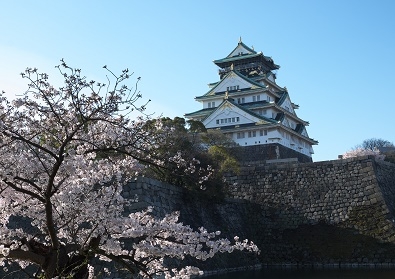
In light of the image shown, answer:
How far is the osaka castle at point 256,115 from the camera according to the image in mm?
32816

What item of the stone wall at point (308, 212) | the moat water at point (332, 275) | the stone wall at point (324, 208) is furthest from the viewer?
the stone wall at point (324, 208)

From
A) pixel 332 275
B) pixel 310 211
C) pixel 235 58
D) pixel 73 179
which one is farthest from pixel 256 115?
pixel 73 179

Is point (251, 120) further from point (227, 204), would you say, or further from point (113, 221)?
point (113, 221)

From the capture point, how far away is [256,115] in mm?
32812

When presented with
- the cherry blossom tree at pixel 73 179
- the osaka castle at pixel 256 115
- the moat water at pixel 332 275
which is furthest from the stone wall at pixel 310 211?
the osaka castle at pixel 256 115

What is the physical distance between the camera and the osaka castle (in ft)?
108

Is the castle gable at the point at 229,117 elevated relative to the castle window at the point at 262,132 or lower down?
elevated

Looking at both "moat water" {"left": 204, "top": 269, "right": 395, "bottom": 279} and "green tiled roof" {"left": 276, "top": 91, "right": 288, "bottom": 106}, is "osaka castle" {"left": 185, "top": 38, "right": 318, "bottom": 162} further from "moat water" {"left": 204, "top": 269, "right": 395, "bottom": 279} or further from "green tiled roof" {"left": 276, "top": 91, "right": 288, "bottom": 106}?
"moat water" {"left": 204, "top": 269, "right": 395, "bottom": 279}

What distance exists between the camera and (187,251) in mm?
4699

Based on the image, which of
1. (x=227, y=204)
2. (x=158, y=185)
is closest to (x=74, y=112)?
(x=158, y=185)

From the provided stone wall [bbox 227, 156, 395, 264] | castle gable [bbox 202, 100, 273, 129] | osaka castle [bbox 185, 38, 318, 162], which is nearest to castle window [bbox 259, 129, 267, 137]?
osaka castle [bbox 185, 38, 318, 162]

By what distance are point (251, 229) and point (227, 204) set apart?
133 centimetres

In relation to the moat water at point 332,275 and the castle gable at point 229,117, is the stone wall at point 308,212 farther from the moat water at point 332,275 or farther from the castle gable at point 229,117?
the castle gable at point 229,117

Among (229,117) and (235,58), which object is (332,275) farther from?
(235,58)
